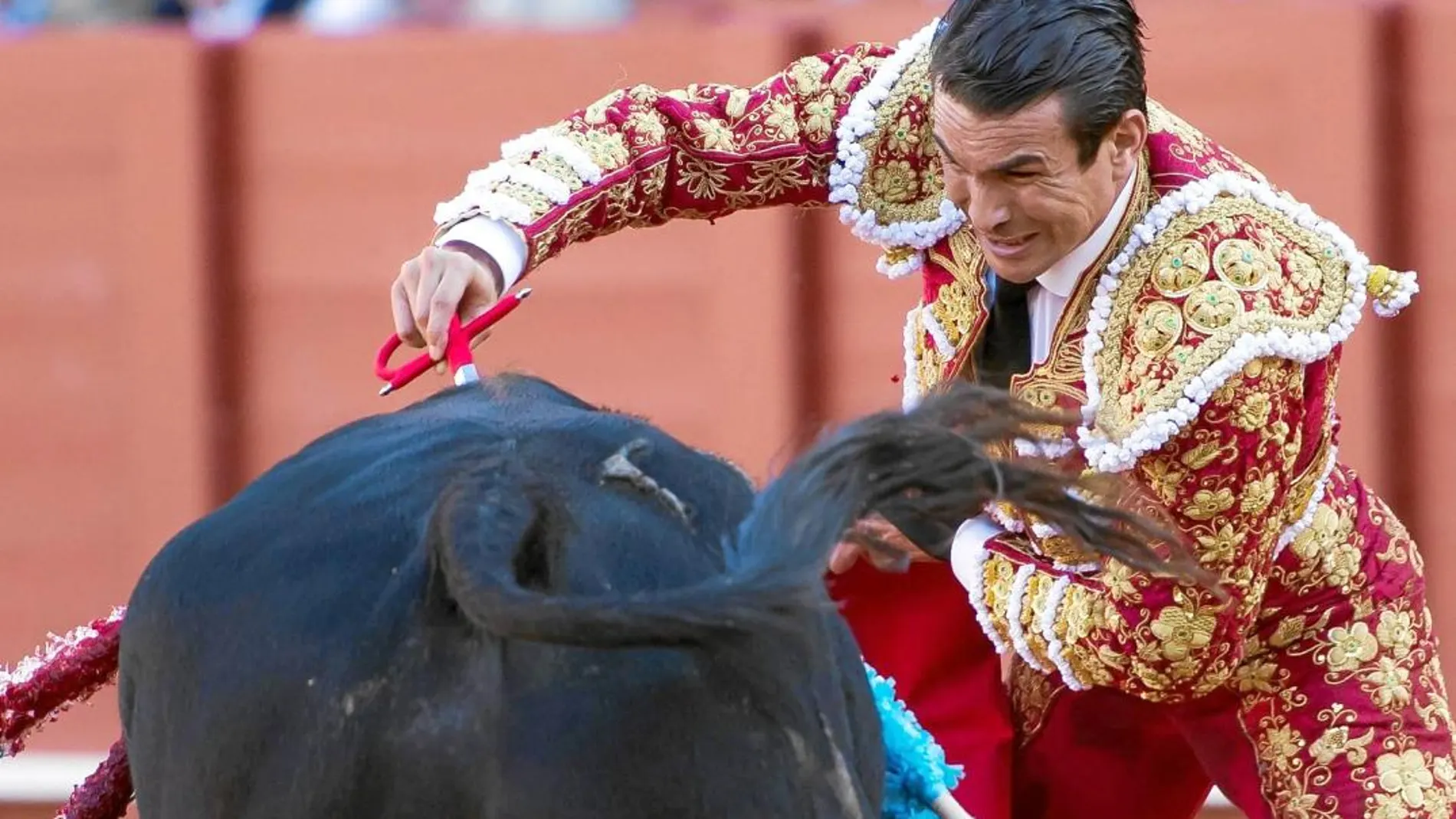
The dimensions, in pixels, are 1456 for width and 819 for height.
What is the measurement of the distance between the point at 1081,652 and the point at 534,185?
68 cm

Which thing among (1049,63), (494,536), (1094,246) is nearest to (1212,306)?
(1094,246)

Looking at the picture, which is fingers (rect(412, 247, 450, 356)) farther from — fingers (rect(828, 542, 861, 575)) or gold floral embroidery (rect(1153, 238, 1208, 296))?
gold floral embroidery (rect(1153, 238, 1208, 296))

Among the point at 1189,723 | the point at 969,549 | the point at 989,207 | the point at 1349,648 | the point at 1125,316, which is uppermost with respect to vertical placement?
the point at 989,207

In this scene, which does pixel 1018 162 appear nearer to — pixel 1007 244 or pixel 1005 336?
pixel 1007 244

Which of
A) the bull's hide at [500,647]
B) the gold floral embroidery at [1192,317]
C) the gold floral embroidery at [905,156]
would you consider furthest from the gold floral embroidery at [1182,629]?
the bull's hide at [500,647]

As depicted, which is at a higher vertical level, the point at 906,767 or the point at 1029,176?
the point at 1029,176

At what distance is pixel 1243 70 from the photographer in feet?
12.9

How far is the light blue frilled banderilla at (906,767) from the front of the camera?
1.70 m

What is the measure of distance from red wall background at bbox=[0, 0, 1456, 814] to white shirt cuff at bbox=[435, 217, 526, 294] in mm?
1914

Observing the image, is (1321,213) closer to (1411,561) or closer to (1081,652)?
(1411,561)

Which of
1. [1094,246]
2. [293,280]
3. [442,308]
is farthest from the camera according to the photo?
[293,280]

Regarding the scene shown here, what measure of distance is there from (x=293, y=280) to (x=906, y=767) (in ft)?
9.00

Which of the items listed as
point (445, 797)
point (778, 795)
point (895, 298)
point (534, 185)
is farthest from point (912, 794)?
point (895, 298)

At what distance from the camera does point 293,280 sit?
423 cm
